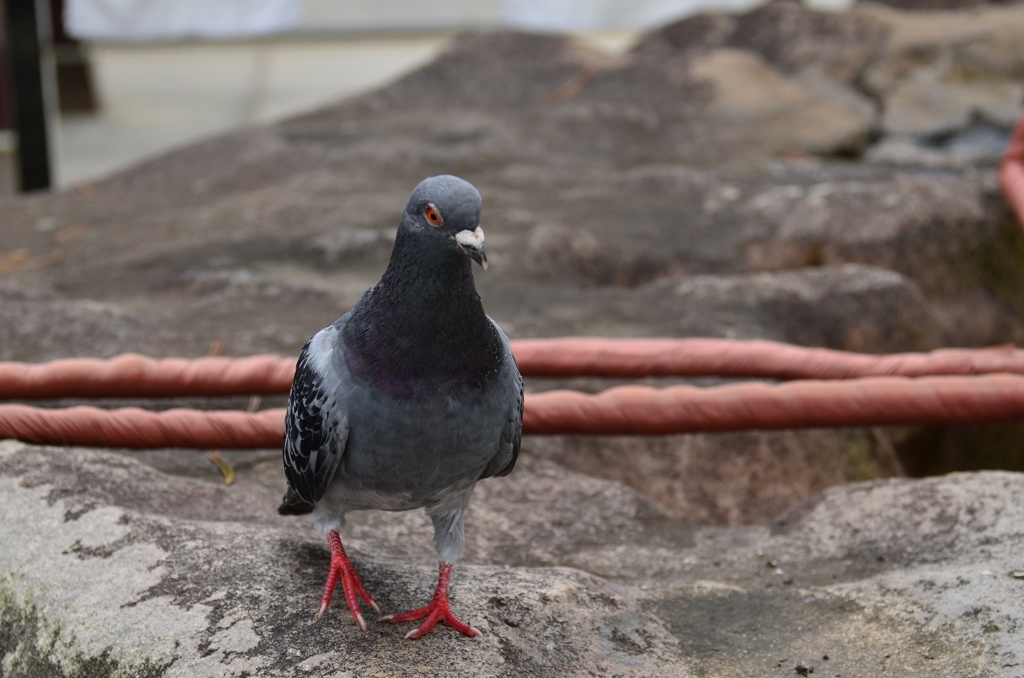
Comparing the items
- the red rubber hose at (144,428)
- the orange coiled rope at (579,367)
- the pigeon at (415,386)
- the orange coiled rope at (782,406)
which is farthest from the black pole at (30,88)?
the pigeon at (415,386)

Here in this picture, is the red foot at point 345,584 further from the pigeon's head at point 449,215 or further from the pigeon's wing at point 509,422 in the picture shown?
the pigeon's head at point 449,215

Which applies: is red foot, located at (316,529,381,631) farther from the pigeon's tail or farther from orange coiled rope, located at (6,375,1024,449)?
orange coiled rope, located at (6,375,1024,449)

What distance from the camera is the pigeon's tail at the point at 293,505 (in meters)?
1.93

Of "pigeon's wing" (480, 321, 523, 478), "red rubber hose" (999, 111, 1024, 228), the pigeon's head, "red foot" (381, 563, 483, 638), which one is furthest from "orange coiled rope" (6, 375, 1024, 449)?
"red rubber hose" (999, 111, 1024, 228)

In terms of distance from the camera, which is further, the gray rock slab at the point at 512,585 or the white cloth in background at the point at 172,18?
the white cloth in background at the point at 172,18

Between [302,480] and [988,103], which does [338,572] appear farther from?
[988,103]

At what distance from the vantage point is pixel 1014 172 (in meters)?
4.36

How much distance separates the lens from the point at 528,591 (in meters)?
1.94

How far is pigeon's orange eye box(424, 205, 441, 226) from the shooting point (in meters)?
1.59

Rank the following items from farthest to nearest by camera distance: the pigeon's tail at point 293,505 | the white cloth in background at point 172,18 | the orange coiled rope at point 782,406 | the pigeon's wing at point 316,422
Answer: the white cloth in background at point 172,18 < the orange coiled rope at point 782,406 < the pigeon's tail at point 293,505 < the pigeon's wing at point 316,422

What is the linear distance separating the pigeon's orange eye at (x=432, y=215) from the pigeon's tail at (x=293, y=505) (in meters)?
0.66

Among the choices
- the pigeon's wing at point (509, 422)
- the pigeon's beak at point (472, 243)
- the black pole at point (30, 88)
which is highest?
the pigeon's beak at point (472, 243)

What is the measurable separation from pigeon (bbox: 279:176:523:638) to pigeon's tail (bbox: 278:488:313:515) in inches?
5.6

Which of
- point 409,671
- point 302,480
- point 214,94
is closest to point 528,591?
point 409,671
